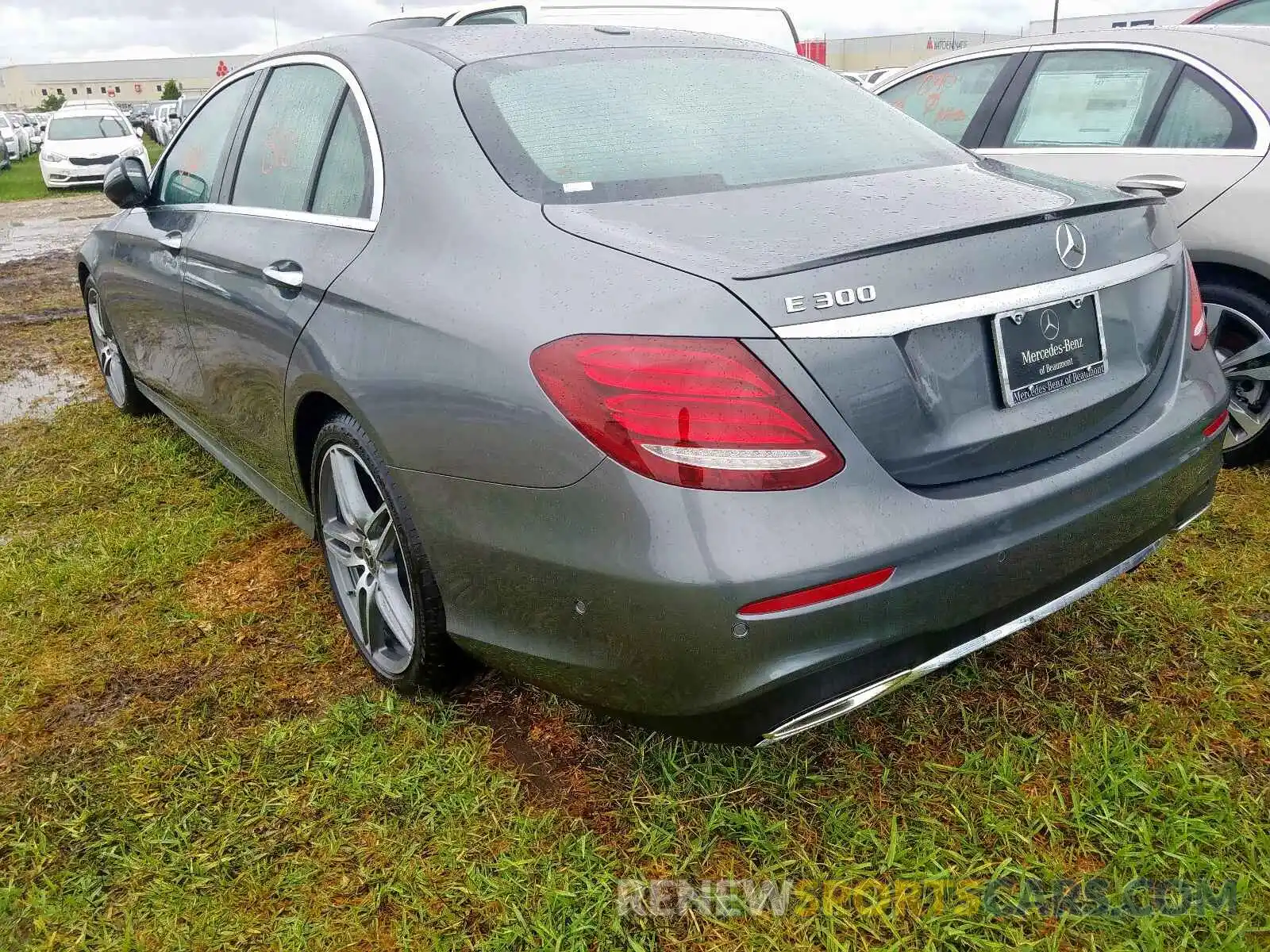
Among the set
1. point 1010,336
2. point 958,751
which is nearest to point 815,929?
point 958,751

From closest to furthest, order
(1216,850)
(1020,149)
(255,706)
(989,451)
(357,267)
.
A: (989,451) < (1216,850) < (357,267) < (255,706) < (1020,149)

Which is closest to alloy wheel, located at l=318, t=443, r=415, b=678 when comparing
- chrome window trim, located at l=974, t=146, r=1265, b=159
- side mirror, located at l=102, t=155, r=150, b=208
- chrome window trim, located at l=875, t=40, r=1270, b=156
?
side mirror, located at l=102, t=155, r=150, b=208

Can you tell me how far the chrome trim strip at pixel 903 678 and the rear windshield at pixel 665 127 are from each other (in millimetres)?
988

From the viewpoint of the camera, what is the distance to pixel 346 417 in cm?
229

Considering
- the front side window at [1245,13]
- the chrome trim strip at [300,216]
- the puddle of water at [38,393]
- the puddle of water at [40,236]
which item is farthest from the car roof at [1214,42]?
the puddle of water at [40,236]

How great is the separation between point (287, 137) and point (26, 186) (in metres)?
22.9

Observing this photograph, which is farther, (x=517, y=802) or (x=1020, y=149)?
(x=1020, y=149)

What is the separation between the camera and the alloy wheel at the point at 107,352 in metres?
4.55

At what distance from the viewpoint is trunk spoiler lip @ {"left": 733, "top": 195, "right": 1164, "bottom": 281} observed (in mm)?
1612

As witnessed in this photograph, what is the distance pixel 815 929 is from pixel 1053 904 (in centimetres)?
44

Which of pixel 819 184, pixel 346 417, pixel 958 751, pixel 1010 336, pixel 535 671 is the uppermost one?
pixel 819 184

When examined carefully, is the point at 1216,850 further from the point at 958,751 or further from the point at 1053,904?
the point at 958,751

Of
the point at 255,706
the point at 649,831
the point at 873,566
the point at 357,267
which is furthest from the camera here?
the point at 255,706

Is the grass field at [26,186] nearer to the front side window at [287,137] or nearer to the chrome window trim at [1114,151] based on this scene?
the front side window at [287,137]
